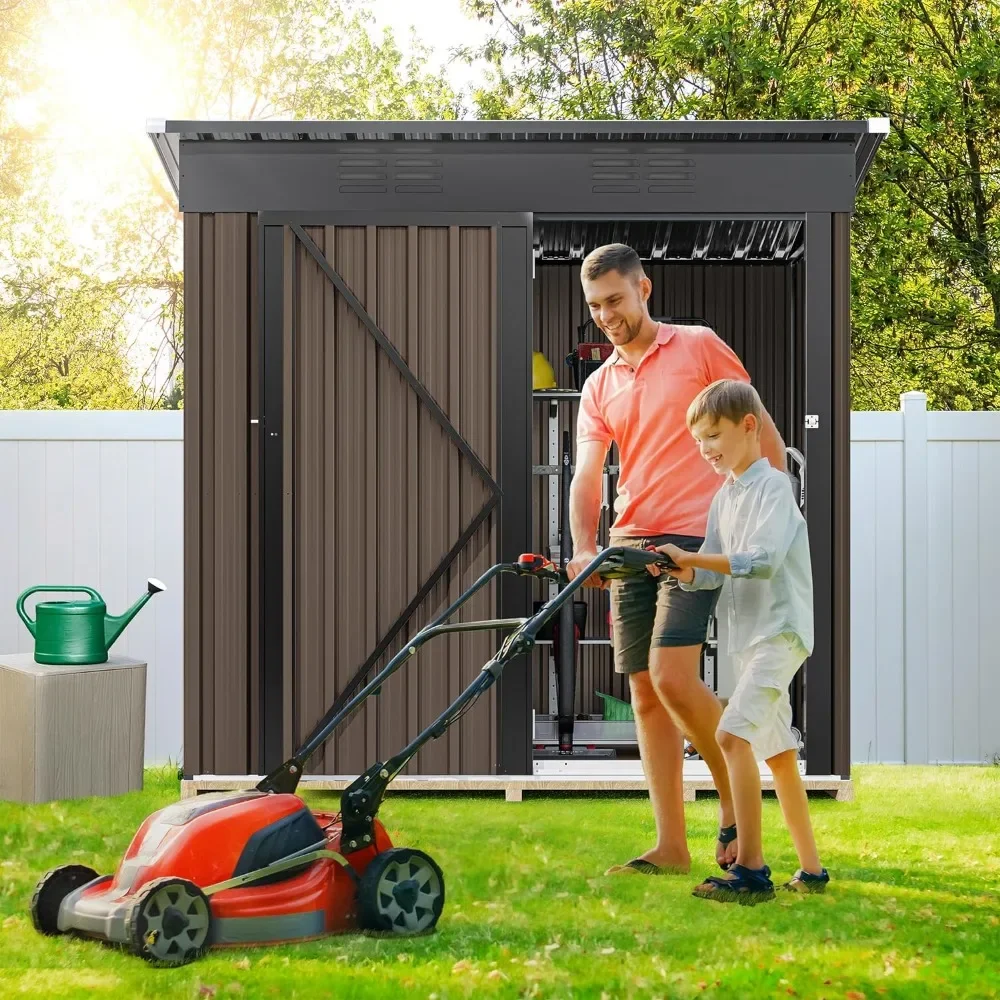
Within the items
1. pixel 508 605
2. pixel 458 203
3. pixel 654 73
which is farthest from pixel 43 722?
pixel 654 73

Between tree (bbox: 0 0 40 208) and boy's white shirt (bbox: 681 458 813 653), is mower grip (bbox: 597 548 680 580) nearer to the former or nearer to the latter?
boy's white shirt (bbox: 681 458 813 653)

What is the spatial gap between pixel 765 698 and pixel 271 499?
87.3 inches

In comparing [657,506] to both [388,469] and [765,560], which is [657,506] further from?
[388,469]

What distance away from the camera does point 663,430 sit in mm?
4195

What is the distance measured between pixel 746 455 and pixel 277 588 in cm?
205

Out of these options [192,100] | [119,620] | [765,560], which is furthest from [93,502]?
[192,100]

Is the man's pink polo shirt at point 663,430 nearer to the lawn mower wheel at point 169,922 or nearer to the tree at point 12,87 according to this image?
the lawn mower wheel at point 169,922

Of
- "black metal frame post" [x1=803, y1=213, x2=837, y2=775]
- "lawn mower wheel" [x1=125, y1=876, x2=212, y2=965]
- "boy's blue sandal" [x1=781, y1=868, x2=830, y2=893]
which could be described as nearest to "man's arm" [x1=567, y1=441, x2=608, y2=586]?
"black metal frame post" [x1=803, y1=213, x2=837, y2=775]

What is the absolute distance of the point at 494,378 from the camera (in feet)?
16.6

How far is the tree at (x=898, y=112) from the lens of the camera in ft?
36.2

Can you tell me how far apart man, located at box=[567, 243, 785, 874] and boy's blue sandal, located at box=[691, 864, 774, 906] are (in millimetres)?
262

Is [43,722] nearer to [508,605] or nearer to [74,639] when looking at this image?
[74,639]

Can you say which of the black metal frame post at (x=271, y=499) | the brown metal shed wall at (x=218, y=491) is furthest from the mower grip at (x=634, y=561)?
the brown metal shed wall at (x=218, y=491)

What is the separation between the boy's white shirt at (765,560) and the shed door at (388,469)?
1.54m
